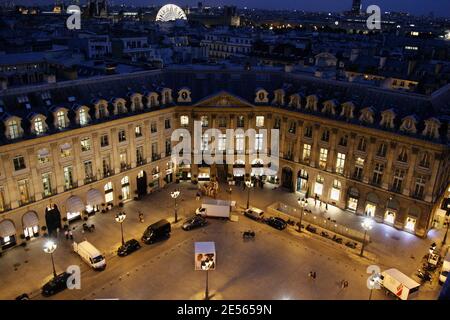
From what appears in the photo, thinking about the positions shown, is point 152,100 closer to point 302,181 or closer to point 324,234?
point 302,181

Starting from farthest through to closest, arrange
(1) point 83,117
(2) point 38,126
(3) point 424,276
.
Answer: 1. (1) point 83,117
2. (2) point 38,126
3. (3) point 424,276

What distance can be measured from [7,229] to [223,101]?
1485 inches

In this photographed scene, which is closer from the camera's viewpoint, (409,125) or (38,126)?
(38,126)

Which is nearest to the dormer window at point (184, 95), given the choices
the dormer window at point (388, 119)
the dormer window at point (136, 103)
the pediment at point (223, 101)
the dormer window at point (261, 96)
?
the pediment at point (223, 101)

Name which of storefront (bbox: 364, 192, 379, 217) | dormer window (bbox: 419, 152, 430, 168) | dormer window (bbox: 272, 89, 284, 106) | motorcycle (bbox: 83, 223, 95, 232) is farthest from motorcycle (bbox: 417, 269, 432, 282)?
motorcycle (bbox: 83, 223, 95, 232)

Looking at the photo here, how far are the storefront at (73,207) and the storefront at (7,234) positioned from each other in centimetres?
777

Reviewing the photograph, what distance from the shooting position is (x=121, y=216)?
53375 millimetres

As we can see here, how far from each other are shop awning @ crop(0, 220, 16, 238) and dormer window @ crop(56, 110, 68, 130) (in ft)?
45.2

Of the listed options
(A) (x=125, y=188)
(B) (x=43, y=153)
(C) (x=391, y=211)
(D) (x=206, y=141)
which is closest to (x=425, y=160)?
(C) (x=391, y=211)

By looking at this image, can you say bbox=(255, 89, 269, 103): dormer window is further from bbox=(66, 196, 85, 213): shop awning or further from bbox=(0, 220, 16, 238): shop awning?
bbox=(0, 220, 16, 238): shop awning

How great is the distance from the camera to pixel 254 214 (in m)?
65.1

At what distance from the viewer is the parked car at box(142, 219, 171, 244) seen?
189ft

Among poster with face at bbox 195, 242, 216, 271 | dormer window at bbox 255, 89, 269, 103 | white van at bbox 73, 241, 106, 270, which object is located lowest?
white van at bbox 73, 241, 106, 270

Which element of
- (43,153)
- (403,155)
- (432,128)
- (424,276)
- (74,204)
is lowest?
(424,276)
